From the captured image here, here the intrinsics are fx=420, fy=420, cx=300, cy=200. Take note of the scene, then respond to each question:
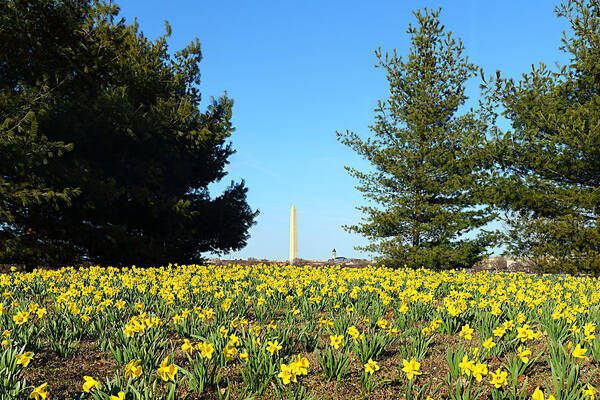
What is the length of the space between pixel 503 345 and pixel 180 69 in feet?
59.6

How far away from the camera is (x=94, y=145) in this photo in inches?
597

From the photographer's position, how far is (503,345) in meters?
4.07

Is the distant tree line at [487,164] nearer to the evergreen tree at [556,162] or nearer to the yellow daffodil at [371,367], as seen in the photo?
the evergreen tree at [556,162]

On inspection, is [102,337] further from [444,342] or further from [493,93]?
[493,93]

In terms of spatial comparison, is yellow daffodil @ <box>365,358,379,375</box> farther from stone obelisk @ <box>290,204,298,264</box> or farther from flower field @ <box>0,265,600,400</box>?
stone obelisk @ <box>290,204,298,264</box>

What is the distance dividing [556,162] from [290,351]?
14.0 meters

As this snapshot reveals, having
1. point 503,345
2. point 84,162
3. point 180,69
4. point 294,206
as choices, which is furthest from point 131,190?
point 294,206

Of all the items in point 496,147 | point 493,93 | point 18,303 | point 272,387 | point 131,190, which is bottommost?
point 272,387

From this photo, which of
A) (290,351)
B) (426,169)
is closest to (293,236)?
(426,169)

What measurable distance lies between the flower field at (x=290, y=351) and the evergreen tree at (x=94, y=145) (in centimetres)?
691

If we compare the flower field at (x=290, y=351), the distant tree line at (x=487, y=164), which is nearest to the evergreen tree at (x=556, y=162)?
the distant tree line at (x=487, y=164)

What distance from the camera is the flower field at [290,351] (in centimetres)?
309

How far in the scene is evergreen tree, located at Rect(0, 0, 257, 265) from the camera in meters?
11.8

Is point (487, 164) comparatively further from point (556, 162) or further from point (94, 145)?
point (94, 145)
